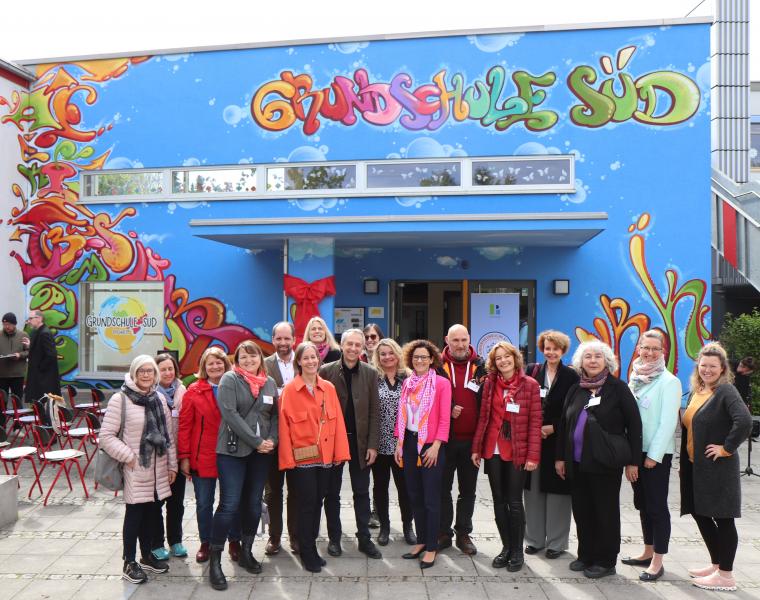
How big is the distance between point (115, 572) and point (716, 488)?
422cm

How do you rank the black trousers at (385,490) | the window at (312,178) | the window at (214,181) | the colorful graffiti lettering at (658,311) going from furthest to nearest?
the window at (214,181) → the window at (312,178) → the colorful graffiti lettering at (658,311) → the black trousers at (385,490)

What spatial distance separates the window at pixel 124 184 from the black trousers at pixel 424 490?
26.4 feet

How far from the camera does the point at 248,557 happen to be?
433cm

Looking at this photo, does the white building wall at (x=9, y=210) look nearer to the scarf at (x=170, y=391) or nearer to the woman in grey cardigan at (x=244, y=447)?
the scarf at (x=170, y=391)

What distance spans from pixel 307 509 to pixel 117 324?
26.4 ft

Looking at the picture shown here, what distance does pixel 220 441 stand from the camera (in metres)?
4.19

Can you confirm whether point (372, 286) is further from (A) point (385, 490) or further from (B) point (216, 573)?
(B) point (216, 573)

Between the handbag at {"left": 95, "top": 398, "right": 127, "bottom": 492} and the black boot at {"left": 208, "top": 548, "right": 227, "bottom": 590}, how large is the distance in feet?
2.62

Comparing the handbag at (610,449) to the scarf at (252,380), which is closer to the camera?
the handbag at (610,449)

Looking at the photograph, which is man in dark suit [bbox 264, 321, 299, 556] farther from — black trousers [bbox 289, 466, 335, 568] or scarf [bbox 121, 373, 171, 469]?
scarf [bbox 121, 373, 171, 469]

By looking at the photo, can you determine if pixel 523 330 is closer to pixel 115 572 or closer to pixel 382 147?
pixel 382 147

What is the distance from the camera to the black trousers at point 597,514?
4191 mm

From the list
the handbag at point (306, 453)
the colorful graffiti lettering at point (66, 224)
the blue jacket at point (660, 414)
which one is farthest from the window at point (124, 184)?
the blue jacket at point (660, 414)

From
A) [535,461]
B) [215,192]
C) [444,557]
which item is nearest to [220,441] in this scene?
[444,557]
